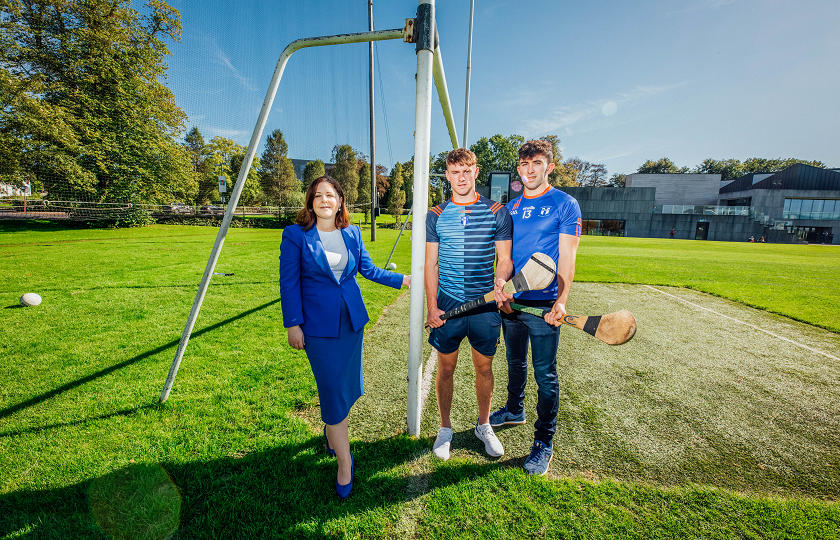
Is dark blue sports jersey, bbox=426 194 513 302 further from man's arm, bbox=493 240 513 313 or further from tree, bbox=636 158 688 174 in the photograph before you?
tree, bbox=636 158 688 174

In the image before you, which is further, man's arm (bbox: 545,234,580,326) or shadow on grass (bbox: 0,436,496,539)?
man's arm (bbox: 545,234,580,326)

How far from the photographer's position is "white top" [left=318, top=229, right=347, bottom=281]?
1.96 m

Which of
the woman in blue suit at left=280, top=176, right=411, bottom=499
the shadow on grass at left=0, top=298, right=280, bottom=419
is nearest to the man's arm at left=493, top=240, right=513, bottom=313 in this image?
the woman in blue suit at left=280, top=176, right=411, bottom=499

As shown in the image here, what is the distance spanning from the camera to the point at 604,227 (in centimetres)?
4425

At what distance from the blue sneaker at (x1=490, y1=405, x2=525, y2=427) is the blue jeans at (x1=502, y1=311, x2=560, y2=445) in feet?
1.51

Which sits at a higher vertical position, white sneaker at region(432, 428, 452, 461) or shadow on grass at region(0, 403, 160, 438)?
white sneaker at region(432, 428, 452, 461)

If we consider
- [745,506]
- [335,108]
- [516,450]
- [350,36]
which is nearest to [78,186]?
[335,108]

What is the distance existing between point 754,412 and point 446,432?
120 inches

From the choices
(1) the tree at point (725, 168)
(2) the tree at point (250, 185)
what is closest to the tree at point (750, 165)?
(1) the tree at point (725, 168)

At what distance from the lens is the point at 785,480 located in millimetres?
2146

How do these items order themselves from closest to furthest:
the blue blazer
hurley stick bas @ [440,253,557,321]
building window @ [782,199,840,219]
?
the blue blazer, hurley stick bas @ [440,253,557,321], building window @ [782,199,840,219]

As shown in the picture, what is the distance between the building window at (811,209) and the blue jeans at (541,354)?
192ft

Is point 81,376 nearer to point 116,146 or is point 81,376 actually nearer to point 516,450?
point 516,450

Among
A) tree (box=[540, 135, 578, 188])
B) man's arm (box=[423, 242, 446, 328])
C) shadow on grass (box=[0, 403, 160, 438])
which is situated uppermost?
tree (box=[540, 135, 578, 188])
